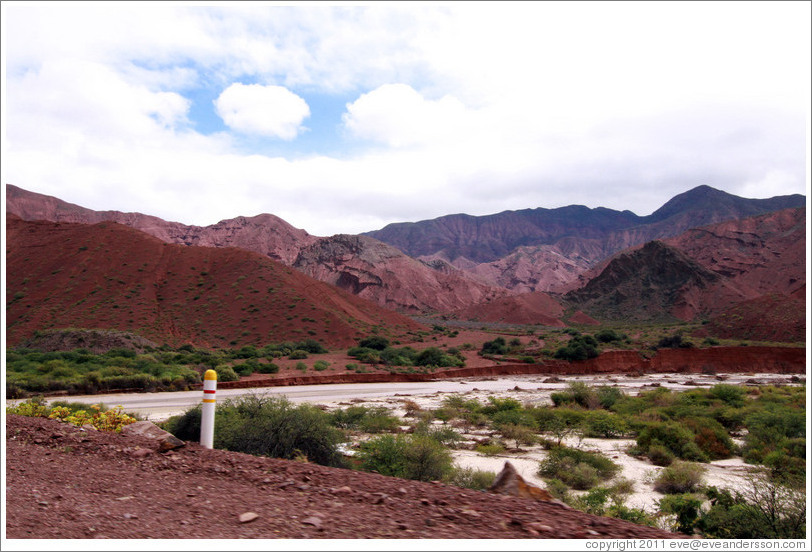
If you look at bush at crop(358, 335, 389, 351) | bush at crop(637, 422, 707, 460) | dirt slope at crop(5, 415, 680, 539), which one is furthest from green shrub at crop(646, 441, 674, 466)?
bush at crop(358, 335, 389, 351)

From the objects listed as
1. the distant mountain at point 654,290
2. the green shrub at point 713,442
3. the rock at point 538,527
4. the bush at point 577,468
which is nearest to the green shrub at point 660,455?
the green shrub at point 713,442

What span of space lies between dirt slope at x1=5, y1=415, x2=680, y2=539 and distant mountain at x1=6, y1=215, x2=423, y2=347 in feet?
154

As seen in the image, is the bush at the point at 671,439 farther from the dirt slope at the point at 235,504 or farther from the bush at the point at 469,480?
the dirt slope at the point at 235,504

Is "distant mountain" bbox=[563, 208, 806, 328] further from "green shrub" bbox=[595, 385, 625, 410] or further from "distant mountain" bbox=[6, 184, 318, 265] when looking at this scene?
"distant mountain" bbox=[6, 184, 318, 265]

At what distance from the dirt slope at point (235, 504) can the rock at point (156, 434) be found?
0.55 feet

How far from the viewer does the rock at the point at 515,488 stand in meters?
5.52

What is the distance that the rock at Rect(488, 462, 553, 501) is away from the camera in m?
5.52

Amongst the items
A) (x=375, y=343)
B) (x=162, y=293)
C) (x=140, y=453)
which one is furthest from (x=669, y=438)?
(x=162, y=293)

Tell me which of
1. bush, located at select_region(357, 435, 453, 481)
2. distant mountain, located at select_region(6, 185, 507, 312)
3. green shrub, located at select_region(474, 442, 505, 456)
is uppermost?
distant mountain, located at select_region(6, 185, 507, 312)

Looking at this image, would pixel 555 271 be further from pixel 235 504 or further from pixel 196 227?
pixel 235 504

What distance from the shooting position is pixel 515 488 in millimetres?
5645

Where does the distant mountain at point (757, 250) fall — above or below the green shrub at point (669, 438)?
above

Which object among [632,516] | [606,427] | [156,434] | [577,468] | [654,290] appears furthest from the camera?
[654,290]

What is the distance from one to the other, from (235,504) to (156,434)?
3.78m
